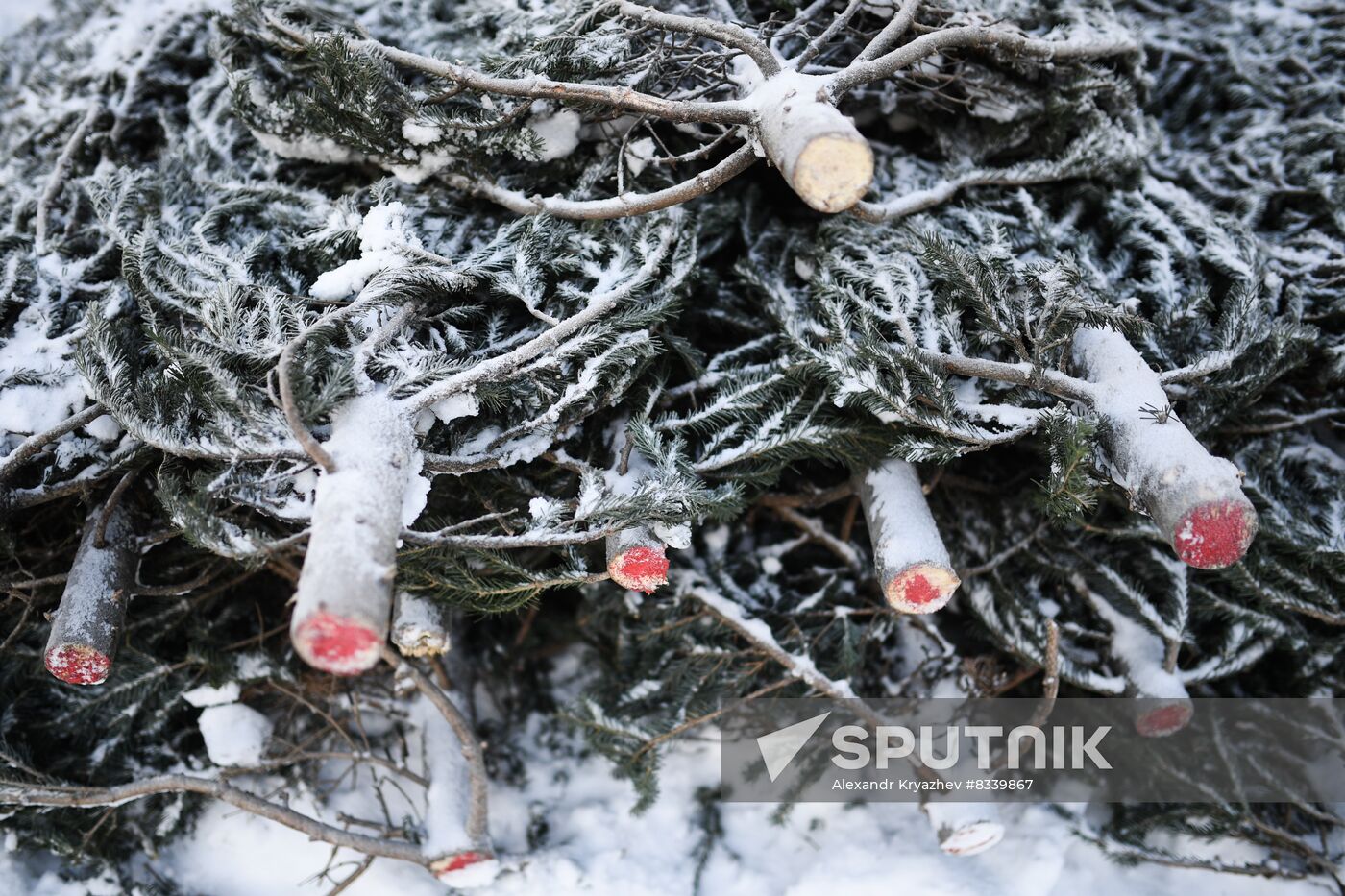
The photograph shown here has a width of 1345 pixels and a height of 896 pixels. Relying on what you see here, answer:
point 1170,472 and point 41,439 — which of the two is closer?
point 1170,472

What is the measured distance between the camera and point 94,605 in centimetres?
182

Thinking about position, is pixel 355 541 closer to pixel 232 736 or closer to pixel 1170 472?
pixel 232 736

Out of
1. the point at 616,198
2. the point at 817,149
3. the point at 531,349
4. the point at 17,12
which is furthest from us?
the point at 17,12

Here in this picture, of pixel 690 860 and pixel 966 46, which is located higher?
pixel 966 46

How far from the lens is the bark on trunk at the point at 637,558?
175 centimetres

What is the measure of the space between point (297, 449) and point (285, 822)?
3.82ft

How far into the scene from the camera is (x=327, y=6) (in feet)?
8.09

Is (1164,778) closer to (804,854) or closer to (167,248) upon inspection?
(804,854)

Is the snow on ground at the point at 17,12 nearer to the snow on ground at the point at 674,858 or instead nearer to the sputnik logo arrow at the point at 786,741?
the snow on ground at the point at 674,858

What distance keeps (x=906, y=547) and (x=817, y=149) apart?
831 mm

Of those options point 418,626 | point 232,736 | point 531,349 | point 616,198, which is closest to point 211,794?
point 232,736

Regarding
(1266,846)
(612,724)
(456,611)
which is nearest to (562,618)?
(456,611)

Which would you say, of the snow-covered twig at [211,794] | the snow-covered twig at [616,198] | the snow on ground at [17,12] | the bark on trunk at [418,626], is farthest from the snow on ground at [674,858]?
the snow on ground at [17,12]

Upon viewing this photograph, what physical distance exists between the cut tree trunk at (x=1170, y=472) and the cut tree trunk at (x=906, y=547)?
39 centimetres
